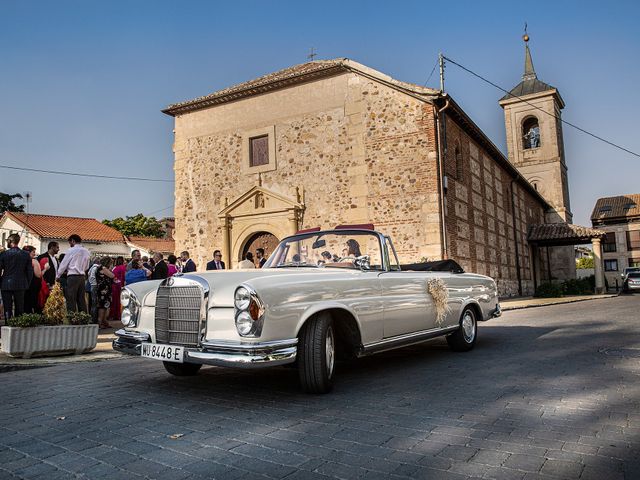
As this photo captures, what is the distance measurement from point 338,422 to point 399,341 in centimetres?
195

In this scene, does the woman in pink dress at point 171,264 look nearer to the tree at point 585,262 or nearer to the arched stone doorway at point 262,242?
the arched stone doorway at point 262,242

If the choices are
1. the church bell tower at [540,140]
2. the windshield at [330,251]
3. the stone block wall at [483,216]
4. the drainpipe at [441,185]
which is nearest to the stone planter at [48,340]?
the windshield at [330,251]

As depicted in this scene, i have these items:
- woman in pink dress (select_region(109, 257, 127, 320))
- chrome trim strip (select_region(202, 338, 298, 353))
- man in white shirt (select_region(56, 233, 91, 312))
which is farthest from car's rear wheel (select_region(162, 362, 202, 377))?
woman in pink dress (select_region(109, 257, 127, 320))

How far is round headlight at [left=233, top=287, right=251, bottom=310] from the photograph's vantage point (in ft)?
12.5

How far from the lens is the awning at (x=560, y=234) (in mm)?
28612

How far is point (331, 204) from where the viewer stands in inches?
655

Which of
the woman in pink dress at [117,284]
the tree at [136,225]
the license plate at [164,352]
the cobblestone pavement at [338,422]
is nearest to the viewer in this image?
the cobblestone pavement at [338,422]

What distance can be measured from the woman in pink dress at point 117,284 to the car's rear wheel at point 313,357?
834 centimetres

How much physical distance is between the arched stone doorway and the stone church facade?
5cm

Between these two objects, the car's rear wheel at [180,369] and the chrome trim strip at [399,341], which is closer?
the chrome trim strip at [399,341]

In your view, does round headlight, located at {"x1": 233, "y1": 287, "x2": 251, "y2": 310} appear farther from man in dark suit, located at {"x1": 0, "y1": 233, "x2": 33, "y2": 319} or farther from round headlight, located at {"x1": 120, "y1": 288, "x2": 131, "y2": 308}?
man in dark suit, located at {"x1": 0, "y1": 233, "x2": 33, "y2": 319}

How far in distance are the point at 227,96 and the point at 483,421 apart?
17606 mm

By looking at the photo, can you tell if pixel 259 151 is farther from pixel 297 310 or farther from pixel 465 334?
pixel 297 310

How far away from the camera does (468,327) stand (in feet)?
22.2
